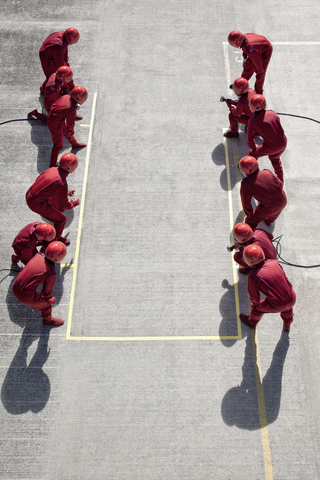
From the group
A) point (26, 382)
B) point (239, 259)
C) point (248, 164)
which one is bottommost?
point (26, 382)

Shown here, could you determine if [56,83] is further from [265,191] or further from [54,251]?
[265,191]

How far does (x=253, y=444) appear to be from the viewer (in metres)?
6.34

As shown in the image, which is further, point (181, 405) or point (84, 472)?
point (181, 405)

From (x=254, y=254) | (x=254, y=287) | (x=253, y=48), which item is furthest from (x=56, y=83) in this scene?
(x=254, y=287)

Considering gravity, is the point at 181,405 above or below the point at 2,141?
below

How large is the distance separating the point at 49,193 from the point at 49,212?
41 cm

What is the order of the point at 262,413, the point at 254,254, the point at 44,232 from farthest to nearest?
the point at 262,413 < the point at 44,232 < the point at 254,254

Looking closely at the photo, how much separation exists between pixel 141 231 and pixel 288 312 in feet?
11.1

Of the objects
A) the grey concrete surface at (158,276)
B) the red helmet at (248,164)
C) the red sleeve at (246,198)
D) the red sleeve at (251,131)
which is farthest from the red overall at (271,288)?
the red sleeve at (251,131)

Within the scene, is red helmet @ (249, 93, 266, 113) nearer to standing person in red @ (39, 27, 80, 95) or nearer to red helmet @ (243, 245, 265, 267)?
red helmet @ (243, 245, 265, 267)

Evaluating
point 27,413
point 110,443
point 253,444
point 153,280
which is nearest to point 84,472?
point 110,443

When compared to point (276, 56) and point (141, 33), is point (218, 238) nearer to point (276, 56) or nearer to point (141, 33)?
point (276, 56)

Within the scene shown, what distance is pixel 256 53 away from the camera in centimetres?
884

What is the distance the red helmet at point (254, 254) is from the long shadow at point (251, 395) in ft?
6.11
